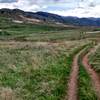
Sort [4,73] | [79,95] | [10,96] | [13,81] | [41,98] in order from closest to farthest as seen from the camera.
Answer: [10,96], [41,98], [79,95], [13,81], [4,73]

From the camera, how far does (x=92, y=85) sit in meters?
22.5

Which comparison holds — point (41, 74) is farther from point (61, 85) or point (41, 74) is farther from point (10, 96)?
point (10, 96)

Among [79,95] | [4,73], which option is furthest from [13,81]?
Result: [79,95]

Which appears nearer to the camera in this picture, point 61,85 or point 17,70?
point 61,85

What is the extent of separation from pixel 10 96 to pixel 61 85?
227 inches

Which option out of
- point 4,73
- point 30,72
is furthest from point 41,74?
point 4,73

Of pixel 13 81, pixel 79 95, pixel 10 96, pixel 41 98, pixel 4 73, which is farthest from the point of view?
pixel 4 73

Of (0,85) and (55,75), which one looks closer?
(0,85)

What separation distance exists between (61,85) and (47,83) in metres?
1.07

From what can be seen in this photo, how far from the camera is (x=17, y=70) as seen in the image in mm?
26297

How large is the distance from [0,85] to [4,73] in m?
4.54

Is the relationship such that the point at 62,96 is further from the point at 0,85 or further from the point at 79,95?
the point at 0,85

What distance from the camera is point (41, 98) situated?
18.3 metres

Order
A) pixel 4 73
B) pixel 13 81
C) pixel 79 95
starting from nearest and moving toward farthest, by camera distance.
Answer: pixel 79 95 → pixel 13 81 → pixel 4 73
